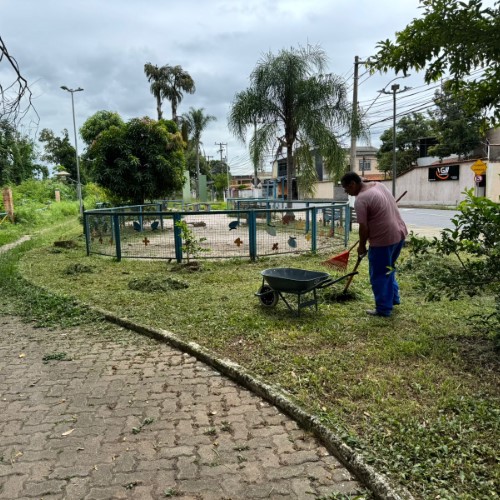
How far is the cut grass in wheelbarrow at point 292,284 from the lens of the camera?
4923mm

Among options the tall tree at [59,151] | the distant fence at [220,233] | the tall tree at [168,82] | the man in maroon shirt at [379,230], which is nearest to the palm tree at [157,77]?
the tall tree at [168,82]

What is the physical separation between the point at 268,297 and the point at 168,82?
39.0 m

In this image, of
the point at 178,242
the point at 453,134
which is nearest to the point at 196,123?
the point at 453,134

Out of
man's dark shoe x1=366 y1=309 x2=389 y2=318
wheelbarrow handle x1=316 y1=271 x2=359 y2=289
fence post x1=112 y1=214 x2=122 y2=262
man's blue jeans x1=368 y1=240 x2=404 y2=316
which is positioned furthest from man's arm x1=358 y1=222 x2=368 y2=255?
fence post x1=112 y1=214 x2=122 y2=262

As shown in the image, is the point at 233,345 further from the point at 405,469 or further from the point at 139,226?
the point at 139,226

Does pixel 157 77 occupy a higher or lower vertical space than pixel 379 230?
higher

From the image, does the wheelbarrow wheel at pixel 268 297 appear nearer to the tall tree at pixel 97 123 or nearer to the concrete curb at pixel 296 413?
the concrete curb at pixel 296 413

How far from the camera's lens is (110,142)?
1695cm

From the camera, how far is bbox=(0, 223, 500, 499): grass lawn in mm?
2541

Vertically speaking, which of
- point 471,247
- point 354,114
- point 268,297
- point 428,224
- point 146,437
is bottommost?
point 428,224

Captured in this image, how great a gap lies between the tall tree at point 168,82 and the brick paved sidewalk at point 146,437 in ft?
130

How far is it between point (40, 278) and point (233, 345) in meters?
5.05

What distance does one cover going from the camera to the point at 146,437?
2.97m

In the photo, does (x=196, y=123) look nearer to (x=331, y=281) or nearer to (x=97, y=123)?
(x=97, y=123)
